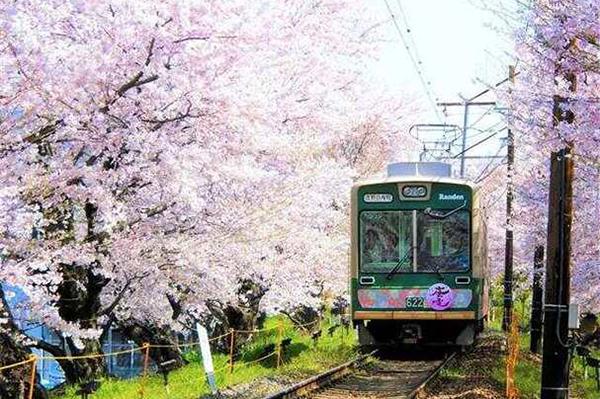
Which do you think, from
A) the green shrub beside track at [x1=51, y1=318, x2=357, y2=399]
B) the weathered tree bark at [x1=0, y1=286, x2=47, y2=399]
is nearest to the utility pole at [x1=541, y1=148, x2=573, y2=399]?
the green shrub beside track at [x1=51, y1=318, x2=357, y2=399]

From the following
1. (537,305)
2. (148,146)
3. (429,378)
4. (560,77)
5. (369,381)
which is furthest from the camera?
(537,305)

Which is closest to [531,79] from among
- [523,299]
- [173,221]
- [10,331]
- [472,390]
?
[472,390]

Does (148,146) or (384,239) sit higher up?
(148,146)

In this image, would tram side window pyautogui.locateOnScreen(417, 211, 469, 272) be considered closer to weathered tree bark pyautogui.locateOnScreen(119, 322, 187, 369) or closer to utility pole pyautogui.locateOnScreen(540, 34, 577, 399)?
utility pole pyautogui.locateOnScreen(540, 34, 577, 399)

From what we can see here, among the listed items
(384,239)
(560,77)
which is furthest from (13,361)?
(560,77)

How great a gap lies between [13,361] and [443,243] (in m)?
7.33

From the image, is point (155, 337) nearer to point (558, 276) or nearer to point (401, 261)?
point (401, 261)

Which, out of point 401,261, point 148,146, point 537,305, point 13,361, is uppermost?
point 148,146

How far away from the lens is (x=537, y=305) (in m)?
22.3

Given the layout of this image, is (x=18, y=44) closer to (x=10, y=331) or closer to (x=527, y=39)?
(x=10, y=331)

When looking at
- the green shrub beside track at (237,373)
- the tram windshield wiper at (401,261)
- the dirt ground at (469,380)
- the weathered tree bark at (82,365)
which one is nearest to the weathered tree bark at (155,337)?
the green shrub beside track at (237,373)

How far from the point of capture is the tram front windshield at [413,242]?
15641 mm

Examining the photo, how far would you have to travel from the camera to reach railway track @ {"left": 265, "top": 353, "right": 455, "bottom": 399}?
40.7 ft

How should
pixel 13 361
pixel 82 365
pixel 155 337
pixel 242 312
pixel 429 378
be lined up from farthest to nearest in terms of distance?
pixel 155 337
pixel 242 312
pixel 82 365
pixel 429 378
pixel 13 361
